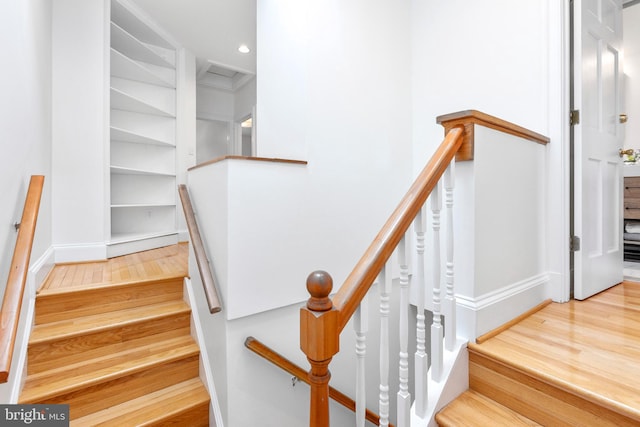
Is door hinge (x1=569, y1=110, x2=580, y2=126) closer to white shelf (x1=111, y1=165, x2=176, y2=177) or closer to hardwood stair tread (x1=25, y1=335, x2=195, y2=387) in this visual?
hardwood stair tread (x1=25, y1=335, x2=195, y2=387)

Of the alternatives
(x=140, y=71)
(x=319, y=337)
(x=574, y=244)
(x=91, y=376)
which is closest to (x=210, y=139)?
(x=140, y=71)

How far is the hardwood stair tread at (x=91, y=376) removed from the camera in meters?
1.73

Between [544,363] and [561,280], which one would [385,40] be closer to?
[561,280]

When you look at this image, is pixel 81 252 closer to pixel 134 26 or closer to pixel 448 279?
pixel 134 26

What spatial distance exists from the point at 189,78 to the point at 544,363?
4.75 metres

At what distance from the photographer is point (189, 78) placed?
428 centimetres

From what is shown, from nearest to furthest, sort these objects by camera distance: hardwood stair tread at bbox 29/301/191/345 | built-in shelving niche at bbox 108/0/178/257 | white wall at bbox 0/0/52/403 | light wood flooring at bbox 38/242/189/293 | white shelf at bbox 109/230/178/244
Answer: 1. white wall at bbox 0/0/52/403
2. hardwood stair tread at bbox 29/301/191/345
3. light wood flooring at bbox 38/242/189/293
4. white shelf at bbox 109/230/178/244
5. built-in shelving niche at bbox 108/0/178/257

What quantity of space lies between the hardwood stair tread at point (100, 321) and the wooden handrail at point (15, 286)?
2.53 ft

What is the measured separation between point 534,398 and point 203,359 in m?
1.97

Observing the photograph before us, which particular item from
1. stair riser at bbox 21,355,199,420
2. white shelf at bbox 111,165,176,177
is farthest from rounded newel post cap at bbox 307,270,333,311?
white shelf at bbox 111,165,176,177

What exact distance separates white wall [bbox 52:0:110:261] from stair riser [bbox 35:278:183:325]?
3.30 ft

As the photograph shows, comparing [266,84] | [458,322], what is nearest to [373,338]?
[458,322]

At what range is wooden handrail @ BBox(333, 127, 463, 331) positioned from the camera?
35.0 inches

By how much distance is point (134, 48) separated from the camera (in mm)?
3760
